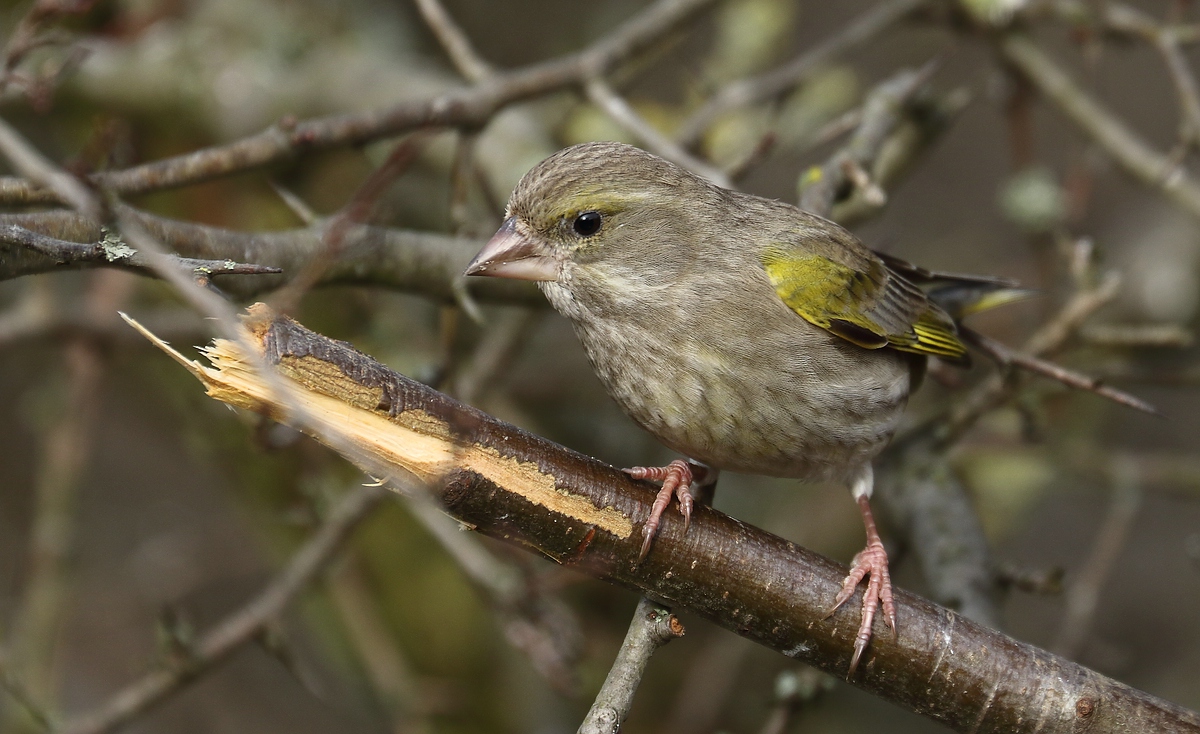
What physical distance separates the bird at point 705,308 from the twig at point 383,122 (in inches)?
24.3

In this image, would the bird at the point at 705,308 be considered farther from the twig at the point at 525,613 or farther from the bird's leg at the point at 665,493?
the twig at the point at 525,613

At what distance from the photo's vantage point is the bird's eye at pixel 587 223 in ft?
12.5

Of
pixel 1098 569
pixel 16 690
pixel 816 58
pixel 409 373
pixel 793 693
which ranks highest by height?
pixel 816 58

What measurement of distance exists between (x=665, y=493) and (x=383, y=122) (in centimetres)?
182

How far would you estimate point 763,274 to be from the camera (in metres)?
3.95

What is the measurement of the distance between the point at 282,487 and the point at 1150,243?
5436 millimetres

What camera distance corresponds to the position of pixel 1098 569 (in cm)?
532

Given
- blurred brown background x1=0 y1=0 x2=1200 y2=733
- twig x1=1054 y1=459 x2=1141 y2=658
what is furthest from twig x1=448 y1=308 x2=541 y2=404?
twig x1=1054 y1=459 x2=1141 y2=658

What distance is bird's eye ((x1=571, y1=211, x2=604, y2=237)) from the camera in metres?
3.80

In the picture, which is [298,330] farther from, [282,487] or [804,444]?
[282,487]

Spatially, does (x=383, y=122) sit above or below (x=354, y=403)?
above

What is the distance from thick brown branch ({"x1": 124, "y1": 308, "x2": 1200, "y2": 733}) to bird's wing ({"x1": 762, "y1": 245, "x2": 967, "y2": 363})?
1.10 meters

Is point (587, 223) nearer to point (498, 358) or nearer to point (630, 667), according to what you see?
point (498, 358)

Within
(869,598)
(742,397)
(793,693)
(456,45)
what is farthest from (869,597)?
(456,45)
